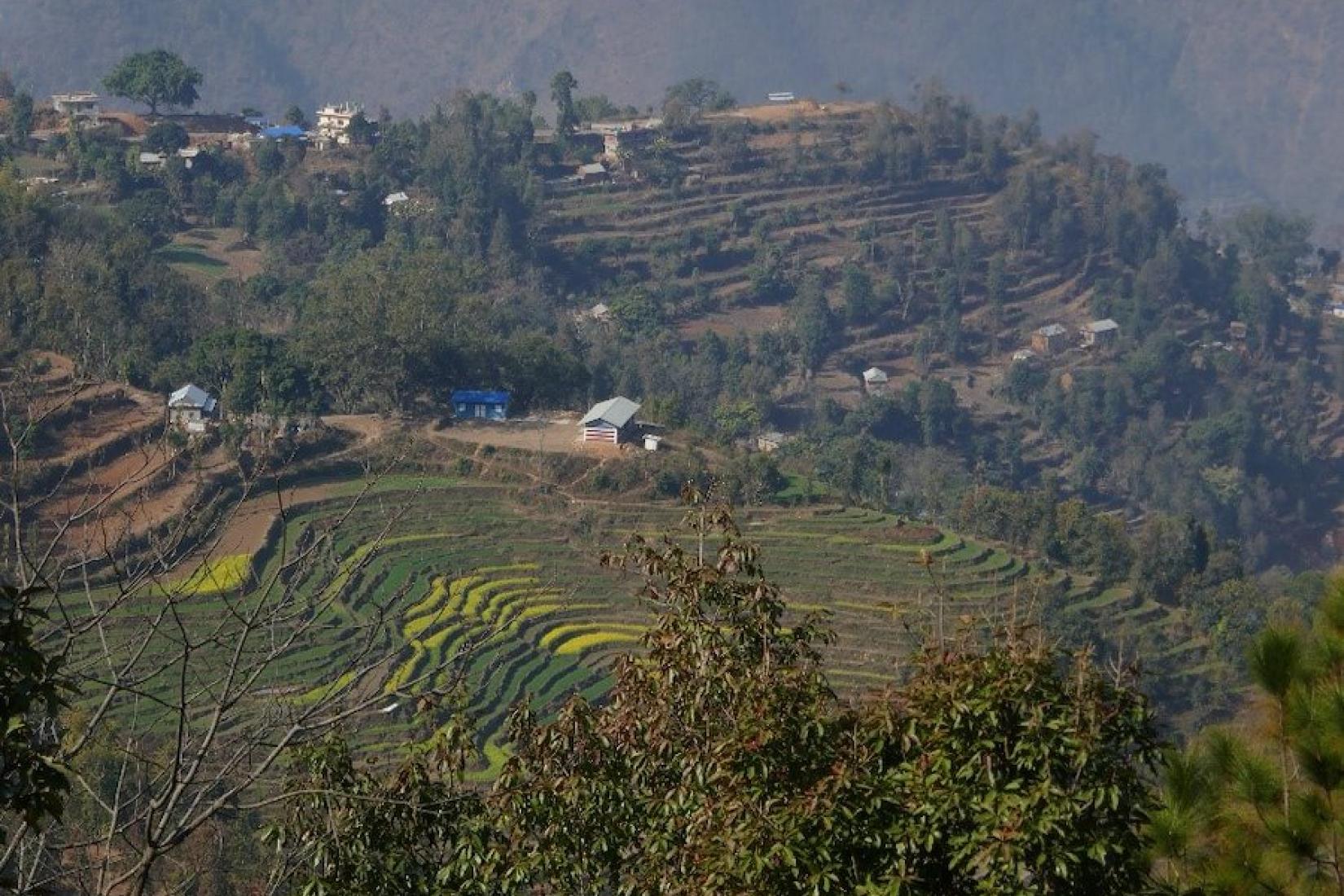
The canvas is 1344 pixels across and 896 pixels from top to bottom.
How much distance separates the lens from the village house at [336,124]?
68.4 meters

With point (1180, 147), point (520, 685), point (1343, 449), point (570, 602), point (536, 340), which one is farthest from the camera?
point (1180, 147)

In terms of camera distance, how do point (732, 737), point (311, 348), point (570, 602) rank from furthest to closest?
point (311, 348), point (570, 602), point (732, 737)

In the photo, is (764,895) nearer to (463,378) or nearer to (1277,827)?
(1277,827)

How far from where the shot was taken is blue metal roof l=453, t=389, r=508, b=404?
128ft

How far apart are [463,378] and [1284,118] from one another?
15251 centimetres

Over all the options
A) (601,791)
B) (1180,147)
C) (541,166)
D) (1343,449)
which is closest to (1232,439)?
(1343,449)

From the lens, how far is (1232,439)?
66125 millimetres

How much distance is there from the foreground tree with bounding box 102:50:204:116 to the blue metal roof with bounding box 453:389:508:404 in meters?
30.7

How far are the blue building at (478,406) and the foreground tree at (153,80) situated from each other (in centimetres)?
3076

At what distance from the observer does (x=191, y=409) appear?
35.1 m

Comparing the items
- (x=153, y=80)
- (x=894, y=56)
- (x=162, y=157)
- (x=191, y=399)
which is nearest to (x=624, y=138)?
(x=153, y=80)

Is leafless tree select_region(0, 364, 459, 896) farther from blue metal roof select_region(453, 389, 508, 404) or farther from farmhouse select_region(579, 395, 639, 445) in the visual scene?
farmhouse select_region(579, 395, 639, 445)

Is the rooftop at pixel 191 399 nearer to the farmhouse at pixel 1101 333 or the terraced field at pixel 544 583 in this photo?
the terraced field at pixel 544 583

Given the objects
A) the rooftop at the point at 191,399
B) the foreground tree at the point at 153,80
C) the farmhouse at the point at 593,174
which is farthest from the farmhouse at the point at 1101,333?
the rooftop at the point at 191,399
